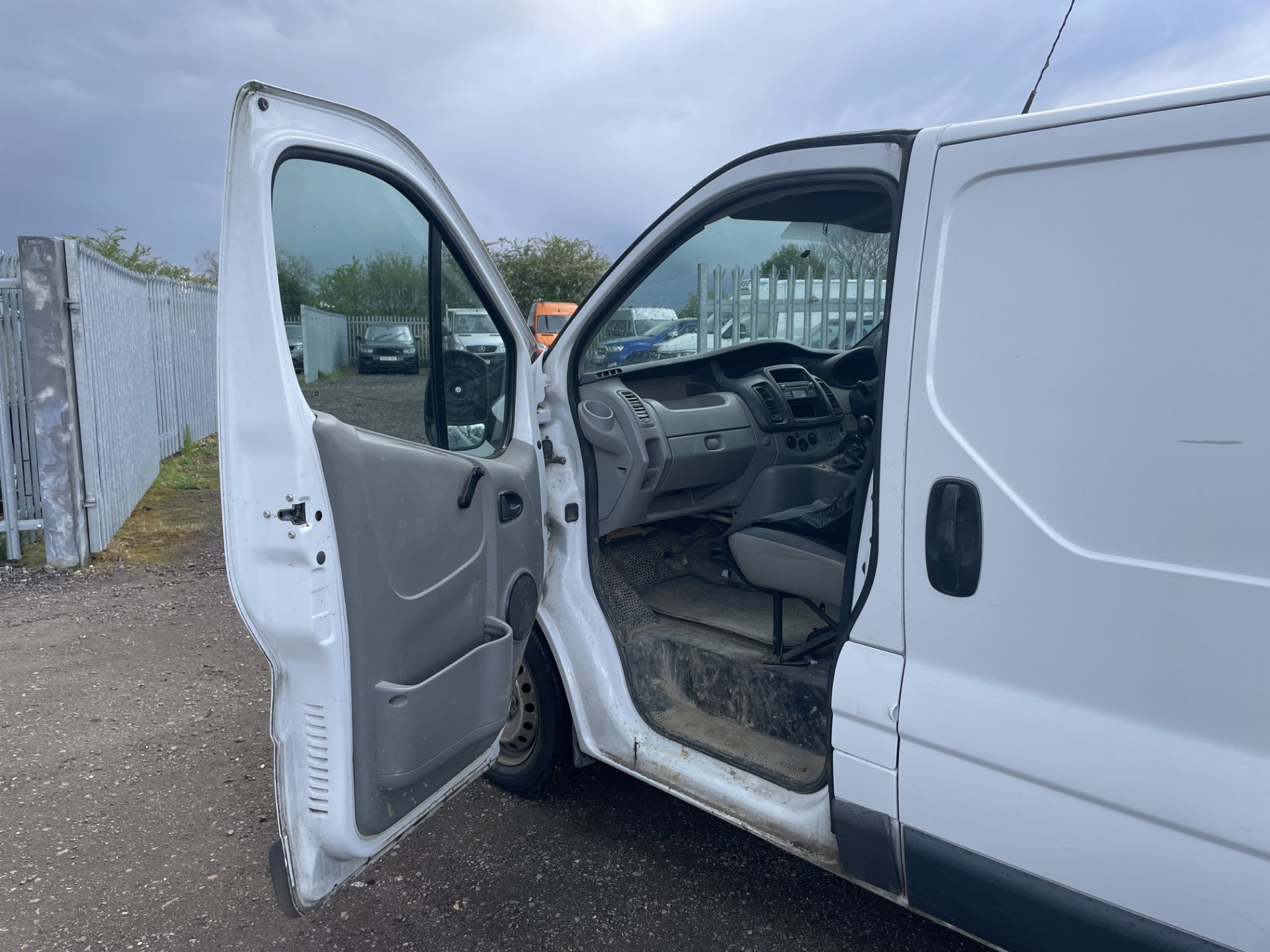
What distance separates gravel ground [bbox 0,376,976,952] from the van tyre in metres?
0.10

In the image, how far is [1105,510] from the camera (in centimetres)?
159

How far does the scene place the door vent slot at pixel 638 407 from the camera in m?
3.21

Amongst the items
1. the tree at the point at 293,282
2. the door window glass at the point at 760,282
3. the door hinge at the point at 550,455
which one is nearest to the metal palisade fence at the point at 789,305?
the door window glass at the point at 760,282

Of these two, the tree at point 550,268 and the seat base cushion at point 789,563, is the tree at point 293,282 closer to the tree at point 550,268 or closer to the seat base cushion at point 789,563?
the seat base cushion at point 789,563

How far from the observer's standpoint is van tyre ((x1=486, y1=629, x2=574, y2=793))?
116 inches

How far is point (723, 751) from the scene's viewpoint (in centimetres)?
254

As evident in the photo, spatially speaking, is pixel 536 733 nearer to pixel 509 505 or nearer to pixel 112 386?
pixel 509 505

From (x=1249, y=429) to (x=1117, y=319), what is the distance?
275 mm

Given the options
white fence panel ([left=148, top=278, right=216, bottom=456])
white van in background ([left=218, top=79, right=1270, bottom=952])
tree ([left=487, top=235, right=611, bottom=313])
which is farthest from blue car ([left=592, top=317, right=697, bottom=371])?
tree ([left=487, top=235, right=611, bottom=313])

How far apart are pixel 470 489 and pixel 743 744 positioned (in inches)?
41.9

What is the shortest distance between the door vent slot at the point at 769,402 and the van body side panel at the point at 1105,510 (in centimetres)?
198

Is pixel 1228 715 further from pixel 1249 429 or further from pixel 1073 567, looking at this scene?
pixel 1249 429

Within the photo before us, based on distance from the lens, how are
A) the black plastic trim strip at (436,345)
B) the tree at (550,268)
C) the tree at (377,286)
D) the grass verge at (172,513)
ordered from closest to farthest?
the tree at (377,286) < the black plastic trim strip at (436,345) < the grass verge at (172,513) < the tree at (550,268)

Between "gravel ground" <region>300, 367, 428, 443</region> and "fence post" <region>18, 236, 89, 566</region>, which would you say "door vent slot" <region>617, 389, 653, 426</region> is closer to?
"gravel ground" <region>300, 367, 428, 443</region>
